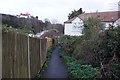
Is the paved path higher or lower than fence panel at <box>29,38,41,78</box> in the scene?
lower

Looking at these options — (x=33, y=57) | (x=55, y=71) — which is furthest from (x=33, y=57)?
(x=55, y=71)

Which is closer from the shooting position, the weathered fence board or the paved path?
the weathered fence board

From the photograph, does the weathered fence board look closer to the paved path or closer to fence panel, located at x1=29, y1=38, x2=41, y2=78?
fence panel, located at x1=29, y1=38, x2=41, y2=78

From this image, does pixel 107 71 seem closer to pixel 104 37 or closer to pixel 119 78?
pixel 119 78

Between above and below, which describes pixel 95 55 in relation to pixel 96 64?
above

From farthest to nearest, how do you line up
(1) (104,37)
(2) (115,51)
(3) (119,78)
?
(1) (104,37)
(2) (115,51)
(3) (119,78)

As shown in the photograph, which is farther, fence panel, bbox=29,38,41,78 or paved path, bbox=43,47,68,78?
paved path, bbox=43,47,68,78

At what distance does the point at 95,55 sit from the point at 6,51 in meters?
5.42

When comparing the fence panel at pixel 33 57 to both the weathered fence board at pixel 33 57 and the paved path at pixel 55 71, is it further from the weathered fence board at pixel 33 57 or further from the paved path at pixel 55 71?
the paved path at pixel 55 71

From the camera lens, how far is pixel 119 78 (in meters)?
4.66

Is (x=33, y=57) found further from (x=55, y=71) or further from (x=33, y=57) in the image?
(x=55, y=71)

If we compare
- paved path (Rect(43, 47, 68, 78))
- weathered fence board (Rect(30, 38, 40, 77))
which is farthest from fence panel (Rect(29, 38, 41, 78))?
paved path (Rect(43, 47, 68, 78))

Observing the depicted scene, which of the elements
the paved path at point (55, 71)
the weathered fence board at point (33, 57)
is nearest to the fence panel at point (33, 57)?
the weathered fence board at point (33, 57)

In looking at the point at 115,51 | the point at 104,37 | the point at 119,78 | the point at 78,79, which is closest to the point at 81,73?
the point at 78,79
